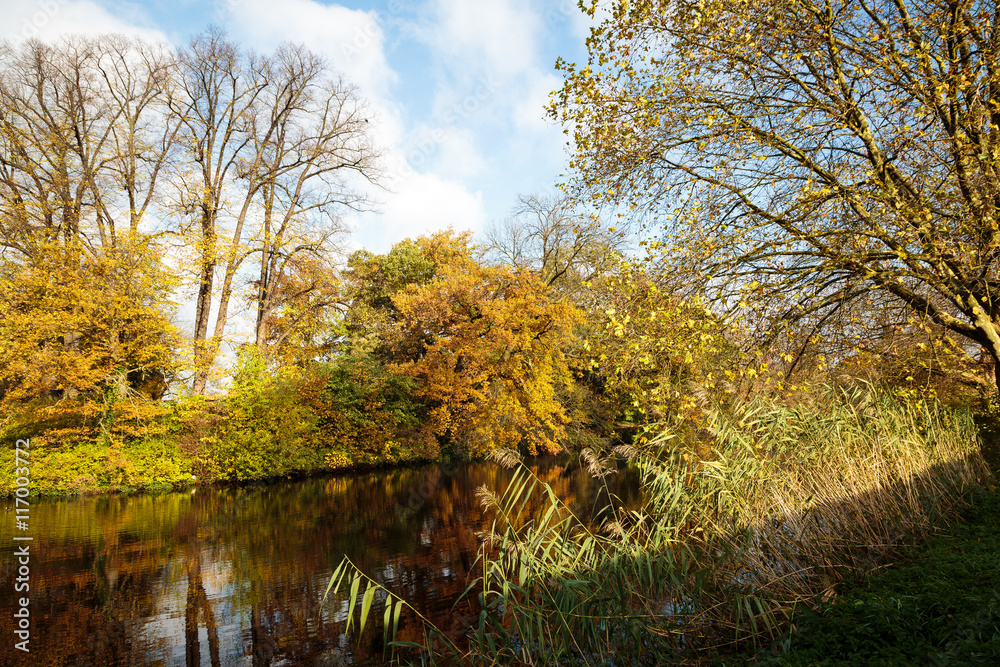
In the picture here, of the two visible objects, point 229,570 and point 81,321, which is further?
point 81,321

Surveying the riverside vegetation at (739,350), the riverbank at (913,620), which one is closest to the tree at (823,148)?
the riverside vegetation at (739,350)

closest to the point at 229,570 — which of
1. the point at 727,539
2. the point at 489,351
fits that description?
the point at 727,539

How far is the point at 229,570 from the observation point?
7074 millimetres

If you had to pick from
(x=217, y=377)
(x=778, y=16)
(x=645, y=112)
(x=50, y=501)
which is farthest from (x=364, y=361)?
(x=778, y=16)

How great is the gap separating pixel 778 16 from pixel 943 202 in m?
2.53

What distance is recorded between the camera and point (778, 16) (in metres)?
5.84

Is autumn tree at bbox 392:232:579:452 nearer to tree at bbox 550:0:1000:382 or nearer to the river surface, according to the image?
the river surface

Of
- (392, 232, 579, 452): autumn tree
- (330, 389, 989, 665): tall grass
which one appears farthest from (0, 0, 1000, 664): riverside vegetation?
(392, 232, 579, 452): autumn tree

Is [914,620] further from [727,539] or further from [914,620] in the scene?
[727,539]

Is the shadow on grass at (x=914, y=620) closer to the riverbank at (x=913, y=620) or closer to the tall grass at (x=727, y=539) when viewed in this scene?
the riverbank at (x=913, y=620)

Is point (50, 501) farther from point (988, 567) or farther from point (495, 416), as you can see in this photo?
point (988, 567)
